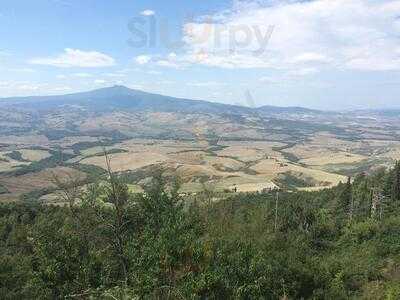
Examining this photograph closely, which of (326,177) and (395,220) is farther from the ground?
(395,220)

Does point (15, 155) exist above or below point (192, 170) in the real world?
below

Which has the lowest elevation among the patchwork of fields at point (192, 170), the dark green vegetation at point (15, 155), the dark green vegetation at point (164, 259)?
the dark green vegetation at point (15, 155)

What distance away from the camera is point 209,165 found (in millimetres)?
169000

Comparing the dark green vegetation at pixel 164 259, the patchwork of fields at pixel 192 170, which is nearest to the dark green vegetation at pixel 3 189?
the patchwork of fields at pixel 192 170

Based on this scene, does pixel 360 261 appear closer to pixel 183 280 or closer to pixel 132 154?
pixel 183 280

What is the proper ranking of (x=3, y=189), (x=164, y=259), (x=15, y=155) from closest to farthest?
1. (x=164, y=259)
2. (x=3, y=189)
3. (x=15, y=155)

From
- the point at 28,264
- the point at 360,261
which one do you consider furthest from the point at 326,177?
the point at 28,264

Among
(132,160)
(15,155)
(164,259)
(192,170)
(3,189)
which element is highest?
(164,259)

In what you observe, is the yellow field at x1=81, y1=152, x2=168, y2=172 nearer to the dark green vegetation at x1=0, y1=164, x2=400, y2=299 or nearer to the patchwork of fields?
the patchwork of fields

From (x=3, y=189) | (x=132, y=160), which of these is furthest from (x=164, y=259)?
(x=132, y=160)

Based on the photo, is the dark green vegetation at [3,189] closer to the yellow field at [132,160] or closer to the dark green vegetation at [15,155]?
the yellow field at [132,160]

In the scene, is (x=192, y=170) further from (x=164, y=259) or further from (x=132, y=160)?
(x=164, y=259)

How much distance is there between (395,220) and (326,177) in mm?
85660

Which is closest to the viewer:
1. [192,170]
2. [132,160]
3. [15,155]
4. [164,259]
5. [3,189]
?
[164,259]
